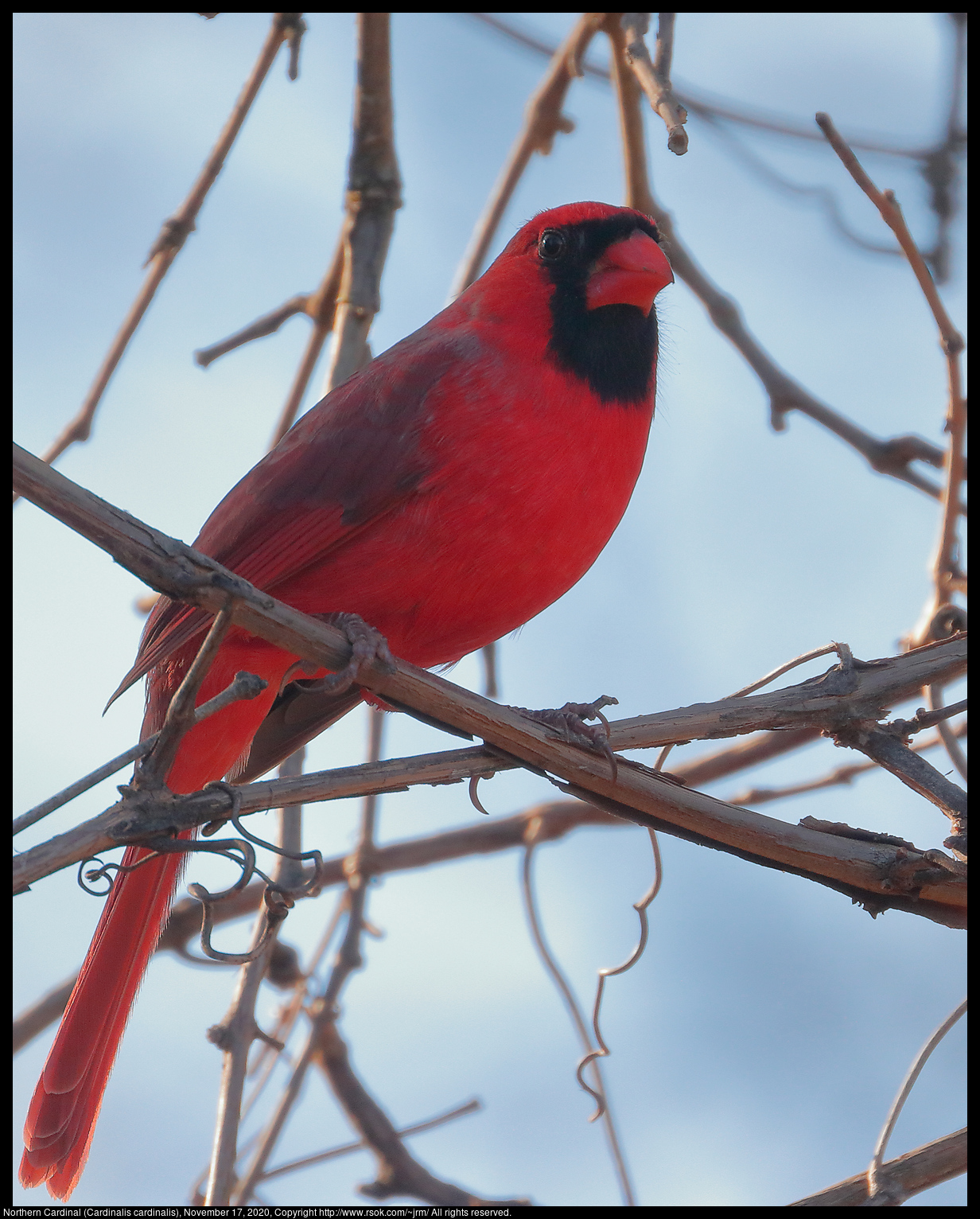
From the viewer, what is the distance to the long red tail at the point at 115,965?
1819 mm

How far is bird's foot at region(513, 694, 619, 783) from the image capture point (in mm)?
1366

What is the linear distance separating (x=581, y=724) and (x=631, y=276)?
2.80 feet

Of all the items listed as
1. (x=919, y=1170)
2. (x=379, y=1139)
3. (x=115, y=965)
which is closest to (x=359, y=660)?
(x=919, y=1170)

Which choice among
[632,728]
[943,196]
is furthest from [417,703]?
[943,196]

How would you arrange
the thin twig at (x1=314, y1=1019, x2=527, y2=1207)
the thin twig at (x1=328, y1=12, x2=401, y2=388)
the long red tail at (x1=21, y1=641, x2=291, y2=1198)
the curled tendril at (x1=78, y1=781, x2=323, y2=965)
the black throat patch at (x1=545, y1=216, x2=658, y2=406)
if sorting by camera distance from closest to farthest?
the curled tendril at (x1=78, y1=781, x2=323, y2=965)
the long red tail at (x1=21, y1=641, x2=291, y2=1198)
the black throat patch at (x1=545, y1=216, x2=658, y2=406)
the thin twig at (x1=314, y1=1019, x2=527, y2=1207)
the thin twig at (x1=328, y1=12, x2=401, y2=388)

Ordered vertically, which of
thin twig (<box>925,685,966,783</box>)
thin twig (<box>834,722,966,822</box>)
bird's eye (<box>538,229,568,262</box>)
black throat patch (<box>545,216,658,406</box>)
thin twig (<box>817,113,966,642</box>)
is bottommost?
thin twig (<box>834,722,966,822</box>)

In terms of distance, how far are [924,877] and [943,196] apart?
175 centimetres

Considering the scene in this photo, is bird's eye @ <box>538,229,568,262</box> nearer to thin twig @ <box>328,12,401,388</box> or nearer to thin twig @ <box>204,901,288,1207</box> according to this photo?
thin twig @ <box>328,12,401,388</box>

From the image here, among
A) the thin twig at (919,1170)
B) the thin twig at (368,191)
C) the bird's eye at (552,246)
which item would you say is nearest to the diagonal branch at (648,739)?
the thin twig at (919,1170)

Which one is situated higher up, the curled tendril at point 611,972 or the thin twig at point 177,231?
the thin twig at point 177,231

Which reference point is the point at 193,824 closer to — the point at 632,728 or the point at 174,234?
the point at 632,728

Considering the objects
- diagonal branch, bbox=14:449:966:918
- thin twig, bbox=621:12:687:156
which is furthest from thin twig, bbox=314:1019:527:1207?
thin twig, bbox=621:12:687:156

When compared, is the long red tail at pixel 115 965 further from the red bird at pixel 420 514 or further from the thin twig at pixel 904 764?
the thin twig at pixel 904 764

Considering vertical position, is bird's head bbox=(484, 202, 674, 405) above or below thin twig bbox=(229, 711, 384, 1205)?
above
